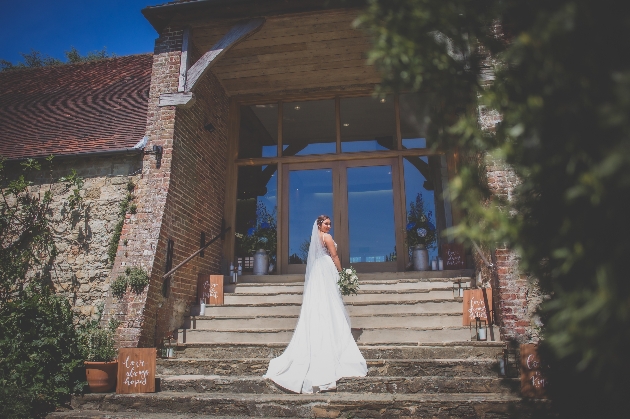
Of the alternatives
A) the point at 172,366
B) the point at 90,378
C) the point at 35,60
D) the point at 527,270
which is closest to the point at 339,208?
the point at 172,366

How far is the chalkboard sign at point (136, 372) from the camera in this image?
471 cm

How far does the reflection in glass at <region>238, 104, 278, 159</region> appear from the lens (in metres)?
8.98

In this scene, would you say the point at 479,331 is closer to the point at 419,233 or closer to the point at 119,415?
the point at 419,233

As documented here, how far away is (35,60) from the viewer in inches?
723

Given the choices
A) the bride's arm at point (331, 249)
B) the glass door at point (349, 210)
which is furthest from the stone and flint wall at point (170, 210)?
the bride's arm at point (331, 249)

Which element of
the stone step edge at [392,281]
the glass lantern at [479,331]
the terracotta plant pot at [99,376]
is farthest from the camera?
the stone step edge at [392,281]

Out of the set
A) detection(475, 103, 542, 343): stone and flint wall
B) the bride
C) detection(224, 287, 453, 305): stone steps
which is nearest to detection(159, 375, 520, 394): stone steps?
the bride

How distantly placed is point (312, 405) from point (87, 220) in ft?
15.6

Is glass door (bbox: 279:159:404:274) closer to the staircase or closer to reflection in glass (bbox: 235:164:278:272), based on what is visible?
reflection in glass (bbox: 235:164:278:272)

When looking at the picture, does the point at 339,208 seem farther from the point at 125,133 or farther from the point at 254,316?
the point at 125,133

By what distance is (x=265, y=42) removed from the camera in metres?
7.30

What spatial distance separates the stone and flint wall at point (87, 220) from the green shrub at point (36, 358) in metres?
1.11

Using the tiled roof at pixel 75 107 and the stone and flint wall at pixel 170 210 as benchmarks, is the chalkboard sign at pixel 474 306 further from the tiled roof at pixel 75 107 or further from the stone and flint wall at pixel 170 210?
the tiled roof at pixel 75 107

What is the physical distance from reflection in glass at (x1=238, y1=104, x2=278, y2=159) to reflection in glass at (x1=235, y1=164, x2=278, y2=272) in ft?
1.41
